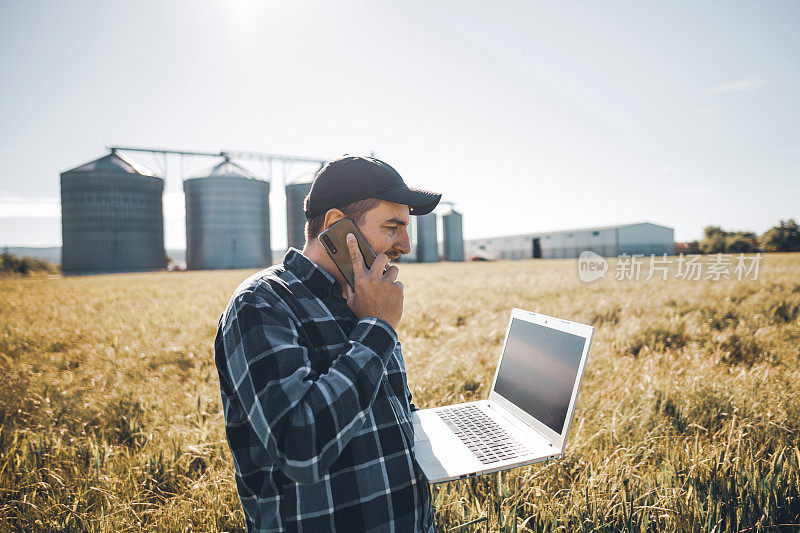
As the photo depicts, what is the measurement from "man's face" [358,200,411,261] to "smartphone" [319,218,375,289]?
0.05 metres

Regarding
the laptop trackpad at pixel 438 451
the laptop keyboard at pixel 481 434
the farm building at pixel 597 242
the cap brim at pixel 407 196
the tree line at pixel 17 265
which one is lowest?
the laptop keyboard at pixel 481 434

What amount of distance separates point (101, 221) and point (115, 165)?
5.89 m

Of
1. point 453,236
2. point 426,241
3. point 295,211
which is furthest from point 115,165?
point 453,236

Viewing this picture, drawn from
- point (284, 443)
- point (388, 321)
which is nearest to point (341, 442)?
point (284, 443)

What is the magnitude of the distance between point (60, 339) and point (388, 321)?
6.63 m

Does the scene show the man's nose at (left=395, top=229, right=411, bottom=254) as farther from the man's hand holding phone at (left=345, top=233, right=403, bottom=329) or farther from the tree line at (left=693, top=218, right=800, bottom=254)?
the tree line at (left=693, top=218, right=800, bottom=254)

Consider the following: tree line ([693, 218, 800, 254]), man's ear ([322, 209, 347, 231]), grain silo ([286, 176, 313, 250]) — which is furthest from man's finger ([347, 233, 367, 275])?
tree line ([693, 218, 800, 254])

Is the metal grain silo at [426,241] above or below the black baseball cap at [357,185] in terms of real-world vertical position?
above

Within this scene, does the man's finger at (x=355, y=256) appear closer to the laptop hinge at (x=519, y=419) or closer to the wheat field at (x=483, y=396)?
the laptop hinge at (x=519, y=419)

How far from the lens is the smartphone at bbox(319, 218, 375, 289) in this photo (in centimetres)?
138

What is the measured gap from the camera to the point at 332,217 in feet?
4.75

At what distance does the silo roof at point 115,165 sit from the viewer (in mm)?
34463

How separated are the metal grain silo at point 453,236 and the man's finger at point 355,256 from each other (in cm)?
5593

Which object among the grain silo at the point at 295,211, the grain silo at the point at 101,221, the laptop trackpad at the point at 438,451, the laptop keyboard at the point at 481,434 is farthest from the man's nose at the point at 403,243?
the grain silo at the point at 101,221
